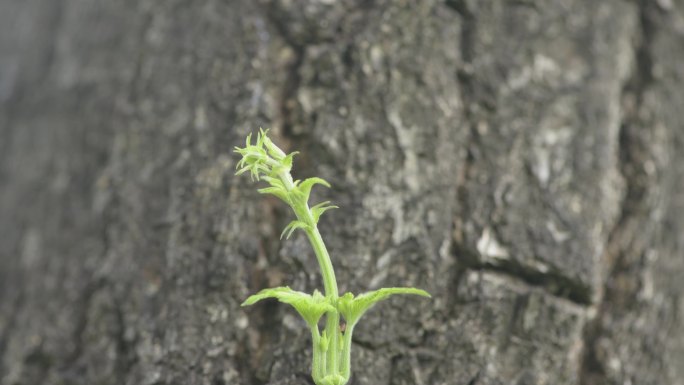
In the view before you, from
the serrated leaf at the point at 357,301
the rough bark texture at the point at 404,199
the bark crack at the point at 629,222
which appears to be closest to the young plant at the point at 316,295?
the serrated leaf at the point at 357,301

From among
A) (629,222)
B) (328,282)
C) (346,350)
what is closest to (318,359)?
(346,350)

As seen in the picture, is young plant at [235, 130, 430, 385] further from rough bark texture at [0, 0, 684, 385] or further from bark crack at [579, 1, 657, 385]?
bark crack at [579, 1, 657, 385]

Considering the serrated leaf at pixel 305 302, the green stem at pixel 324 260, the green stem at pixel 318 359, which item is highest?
the green stem at pixel 324 260

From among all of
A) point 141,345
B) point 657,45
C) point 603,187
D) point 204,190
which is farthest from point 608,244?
point 141,345

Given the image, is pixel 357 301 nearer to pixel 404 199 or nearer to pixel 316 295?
pixel 316 295

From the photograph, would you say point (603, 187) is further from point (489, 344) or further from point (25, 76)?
point (25, 76)

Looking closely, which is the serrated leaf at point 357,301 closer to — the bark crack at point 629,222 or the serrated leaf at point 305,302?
the serrated leaf at point 305,302
